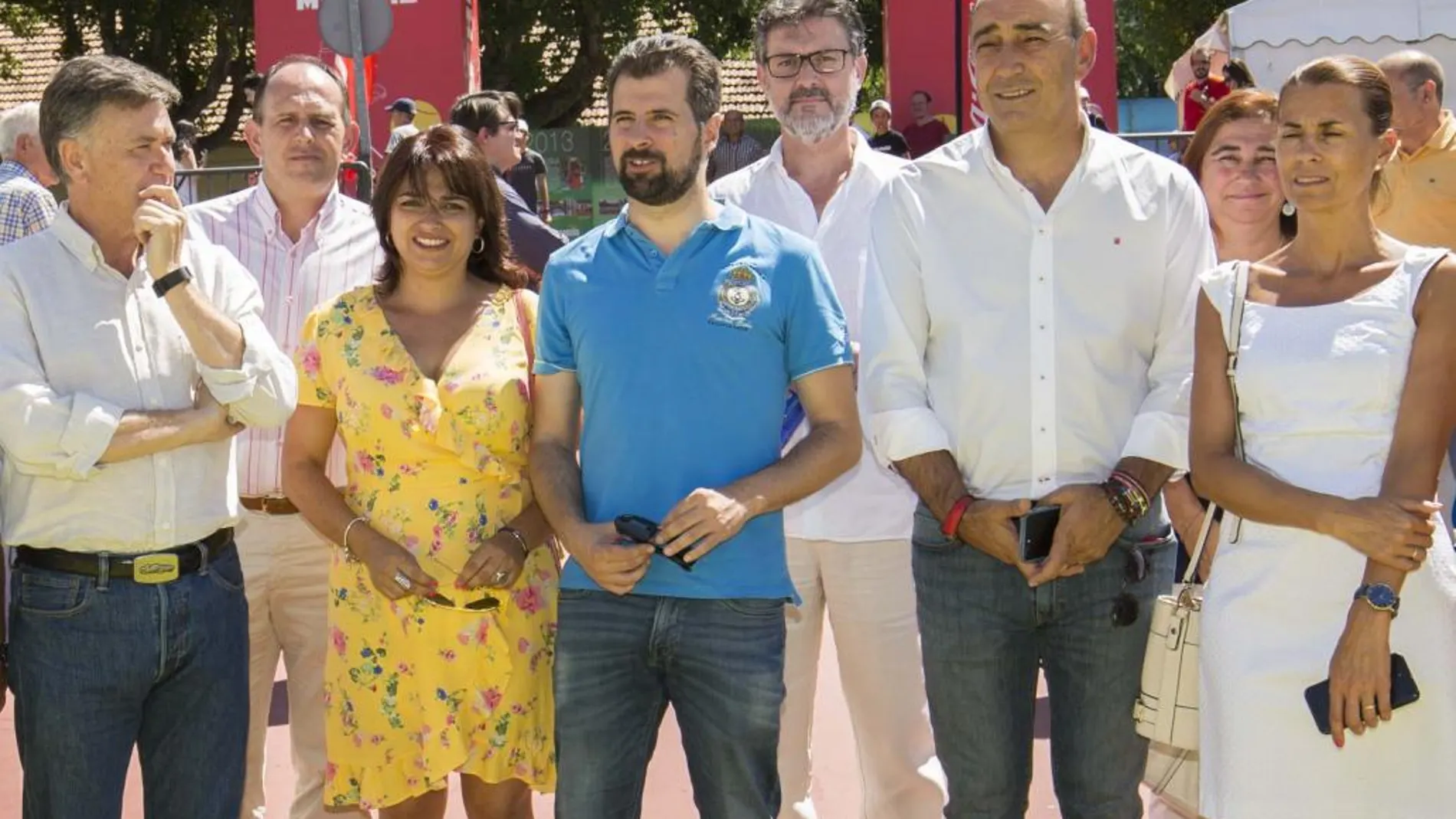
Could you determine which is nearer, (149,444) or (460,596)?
(149,444)

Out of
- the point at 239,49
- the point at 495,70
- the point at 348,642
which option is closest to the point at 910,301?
the point at 348,642

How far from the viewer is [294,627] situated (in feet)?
15.5

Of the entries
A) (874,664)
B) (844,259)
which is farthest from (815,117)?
(874,664)

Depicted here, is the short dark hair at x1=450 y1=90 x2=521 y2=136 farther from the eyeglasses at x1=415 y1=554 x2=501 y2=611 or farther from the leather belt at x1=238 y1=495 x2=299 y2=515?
the eyeglasses at x1=415 y1=554 x2=501 y2=611

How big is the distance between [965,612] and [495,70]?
24729 mm

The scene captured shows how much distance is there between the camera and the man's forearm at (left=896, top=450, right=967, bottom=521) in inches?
143

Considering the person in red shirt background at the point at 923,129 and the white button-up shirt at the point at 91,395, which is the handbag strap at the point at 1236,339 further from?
the person in red shirt background at the point at 923,129

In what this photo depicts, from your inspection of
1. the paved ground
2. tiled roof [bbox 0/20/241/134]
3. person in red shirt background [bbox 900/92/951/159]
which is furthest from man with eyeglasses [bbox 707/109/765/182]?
tiled roof [bbox 0/20/241/134]

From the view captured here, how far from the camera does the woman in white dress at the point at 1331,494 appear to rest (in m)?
3.32

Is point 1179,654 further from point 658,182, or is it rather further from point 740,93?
point 740,93

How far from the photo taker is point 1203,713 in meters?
3.52

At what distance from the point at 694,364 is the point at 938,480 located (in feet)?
1.97

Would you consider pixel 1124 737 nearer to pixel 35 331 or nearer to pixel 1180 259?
pixel 1180 259

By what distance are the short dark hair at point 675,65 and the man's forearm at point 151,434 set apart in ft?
3.92
